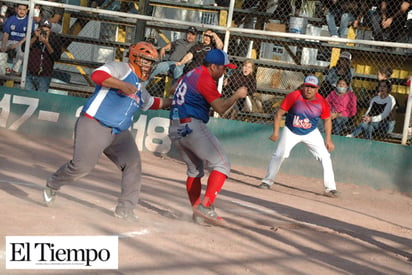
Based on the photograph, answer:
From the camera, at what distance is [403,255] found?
8188 millimetres

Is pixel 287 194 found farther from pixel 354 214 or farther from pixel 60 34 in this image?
pixel 60 34

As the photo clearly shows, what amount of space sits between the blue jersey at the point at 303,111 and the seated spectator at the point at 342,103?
72.8 inches

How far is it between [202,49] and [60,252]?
9.29 m

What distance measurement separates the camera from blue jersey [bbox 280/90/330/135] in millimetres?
12734

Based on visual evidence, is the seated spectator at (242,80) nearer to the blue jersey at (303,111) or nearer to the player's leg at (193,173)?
the blue jersey at (303,111)

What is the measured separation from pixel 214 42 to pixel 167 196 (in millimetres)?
5431

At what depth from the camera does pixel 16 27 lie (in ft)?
54.2

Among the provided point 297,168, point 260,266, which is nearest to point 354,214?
point 297,168

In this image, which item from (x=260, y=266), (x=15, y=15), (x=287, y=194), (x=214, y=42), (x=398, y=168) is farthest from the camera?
(x=15, y=15)

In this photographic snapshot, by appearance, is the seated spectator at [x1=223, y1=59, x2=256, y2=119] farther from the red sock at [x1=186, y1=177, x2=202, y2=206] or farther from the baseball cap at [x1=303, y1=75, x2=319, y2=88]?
the red sock at [x1=186, y1=177, x2=202, y2=206]

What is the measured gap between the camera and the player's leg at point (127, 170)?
26.9 feet

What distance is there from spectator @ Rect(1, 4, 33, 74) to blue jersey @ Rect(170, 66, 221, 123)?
28.9ft

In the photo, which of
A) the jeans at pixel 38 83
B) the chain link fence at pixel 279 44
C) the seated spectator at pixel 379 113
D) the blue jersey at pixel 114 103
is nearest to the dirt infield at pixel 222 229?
the blue jersey at pixel 114 103

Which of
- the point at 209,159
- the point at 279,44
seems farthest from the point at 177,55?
the point at 209,159
